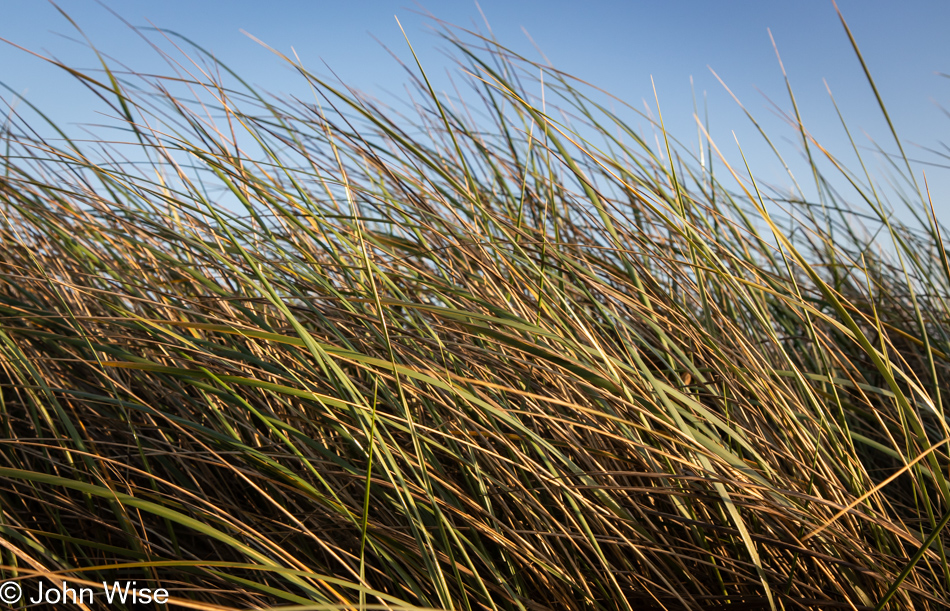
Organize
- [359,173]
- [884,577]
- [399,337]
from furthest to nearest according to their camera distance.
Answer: [359,173], [399,337], [884,577]

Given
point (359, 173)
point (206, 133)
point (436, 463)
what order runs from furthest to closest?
1. point (359, 173)
2. point (206, 133)
3. point (436, 463)

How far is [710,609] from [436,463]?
442mm

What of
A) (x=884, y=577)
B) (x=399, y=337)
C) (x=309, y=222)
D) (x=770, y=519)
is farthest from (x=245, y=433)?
(x=884, y=577)

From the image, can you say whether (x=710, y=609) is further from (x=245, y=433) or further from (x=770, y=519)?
(x=245, y=433)

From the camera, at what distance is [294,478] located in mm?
720

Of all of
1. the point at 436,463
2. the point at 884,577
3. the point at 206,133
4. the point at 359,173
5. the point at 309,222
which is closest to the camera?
the point at 884,577

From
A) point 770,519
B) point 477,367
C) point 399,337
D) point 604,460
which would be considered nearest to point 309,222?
point 399,337

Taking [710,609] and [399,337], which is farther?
[399,337]

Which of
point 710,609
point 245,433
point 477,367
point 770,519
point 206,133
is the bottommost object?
point 710,609

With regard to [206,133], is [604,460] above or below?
below

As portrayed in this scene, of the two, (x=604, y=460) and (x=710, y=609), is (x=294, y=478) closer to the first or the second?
(x=604, y=460)

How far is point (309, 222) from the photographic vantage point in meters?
1.19

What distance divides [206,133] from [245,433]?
1.94ft

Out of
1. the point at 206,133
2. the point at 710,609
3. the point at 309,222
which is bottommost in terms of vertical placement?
the point at 710,609
